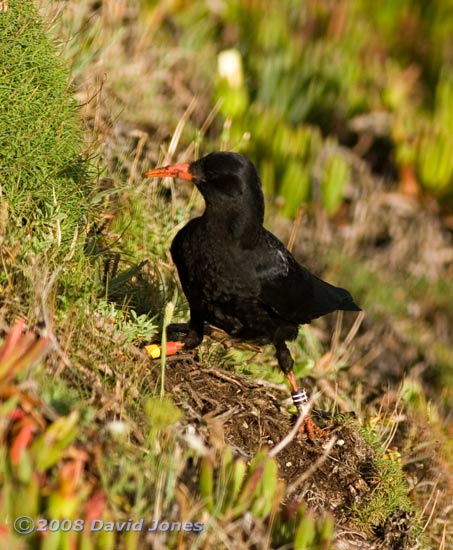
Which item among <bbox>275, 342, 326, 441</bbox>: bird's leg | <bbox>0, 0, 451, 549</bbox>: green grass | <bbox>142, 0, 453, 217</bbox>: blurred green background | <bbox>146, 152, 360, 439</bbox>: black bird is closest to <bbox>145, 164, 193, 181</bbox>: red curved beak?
<bbox>146, 152, 360, 439</bbox>: black bird

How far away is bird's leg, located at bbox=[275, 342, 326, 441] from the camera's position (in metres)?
4.54

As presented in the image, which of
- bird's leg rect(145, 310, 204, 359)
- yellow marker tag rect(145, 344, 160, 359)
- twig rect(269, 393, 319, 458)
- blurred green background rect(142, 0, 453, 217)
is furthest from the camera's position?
blurred green background rect(142, 0, 453, 217)

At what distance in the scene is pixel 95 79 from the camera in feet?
19.6

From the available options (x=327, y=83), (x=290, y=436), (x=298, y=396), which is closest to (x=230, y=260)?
(x=298, y=396)

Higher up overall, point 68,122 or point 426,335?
point 68,122

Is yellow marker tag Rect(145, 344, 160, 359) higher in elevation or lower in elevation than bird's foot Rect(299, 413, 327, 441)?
higher

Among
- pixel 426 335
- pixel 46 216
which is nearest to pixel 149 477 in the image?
pixel 46 216

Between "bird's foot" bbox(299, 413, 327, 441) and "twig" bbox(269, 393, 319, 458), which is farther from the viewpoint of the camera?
"bird's foot" bbox(299, 413, 327, 441)

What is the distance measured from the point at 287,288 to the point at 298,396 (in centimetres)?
51

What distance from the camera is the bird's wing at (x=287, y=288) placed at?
14.8 ft

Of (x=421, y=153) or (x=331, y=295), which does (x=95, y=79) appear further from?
(x=421, y=153)

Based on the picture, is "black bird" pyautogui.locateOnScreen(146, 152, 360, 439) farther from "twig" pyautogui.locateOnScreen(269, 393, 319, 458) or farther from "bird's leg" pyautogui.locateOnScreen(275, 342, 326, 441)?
"twig" pyautogui.locateOnScreen(269, 393, 319, 458)

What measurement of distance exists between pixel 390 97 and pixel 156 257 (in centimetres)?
480

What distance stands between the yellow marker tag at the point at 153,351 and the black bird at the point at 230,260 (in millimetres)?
234
